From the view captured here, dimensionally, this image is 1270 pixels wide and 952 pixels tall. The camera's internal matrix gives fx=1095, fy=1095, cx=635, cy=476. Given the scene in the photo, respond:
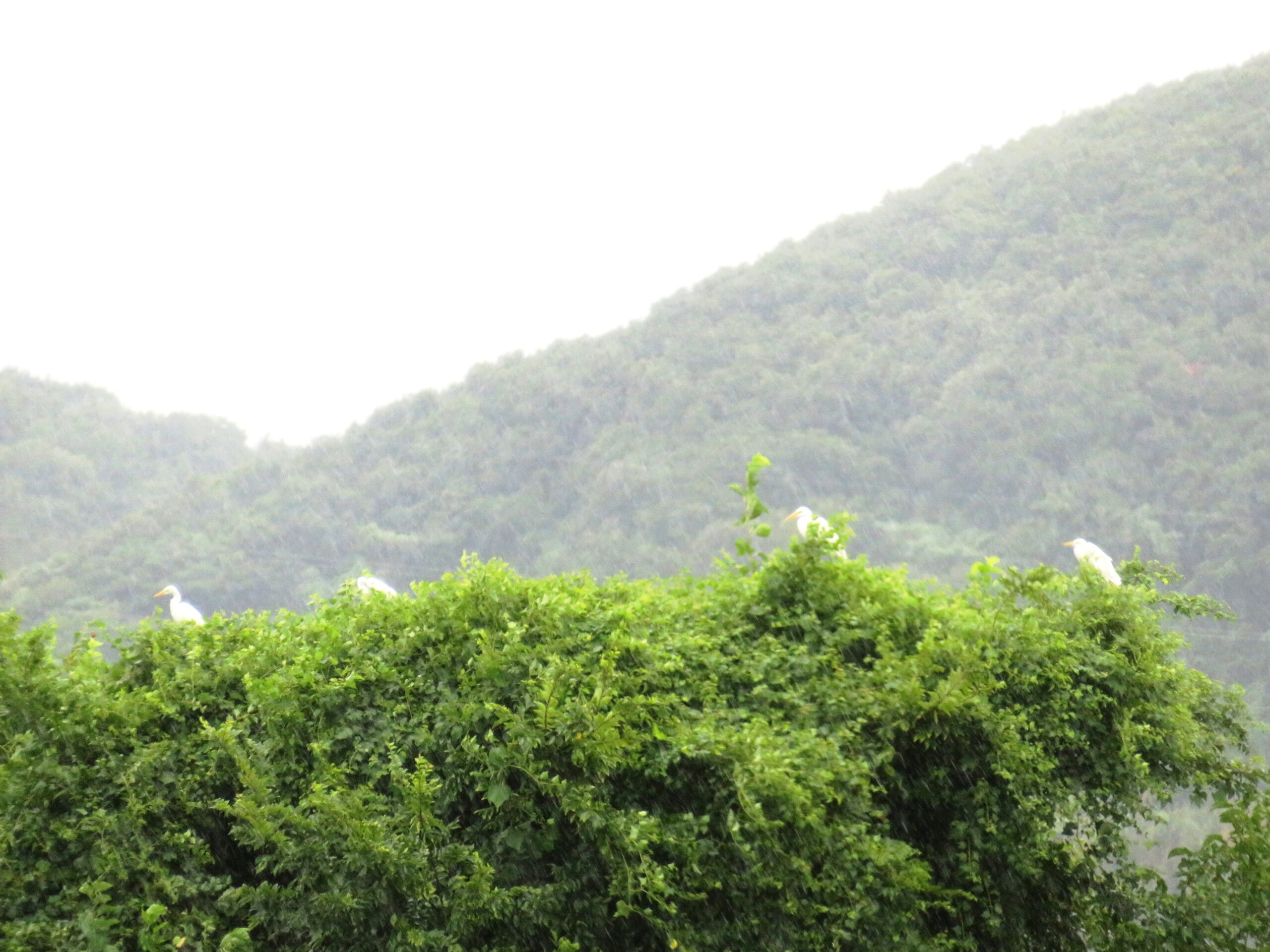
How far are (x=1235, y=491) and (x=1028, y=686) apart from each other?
22.0 metres

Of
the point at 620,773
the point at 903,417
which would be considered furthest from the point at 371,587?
the point at 903,417

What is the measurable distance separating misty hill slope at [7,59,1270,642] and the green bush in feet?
65.8

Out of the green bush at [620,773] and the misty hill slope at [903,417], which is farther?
the misty hill slope at [903,417]

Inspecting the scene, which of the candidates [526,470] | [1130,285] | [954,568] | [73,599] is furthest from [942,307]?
[73,599]

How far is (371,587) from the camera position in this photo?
4.51 meters

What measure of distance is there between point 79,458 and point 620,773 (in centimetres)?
3926

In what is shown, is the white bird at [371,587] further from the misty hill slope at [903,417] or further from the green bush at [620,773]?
the misty hill slope at [903,417]

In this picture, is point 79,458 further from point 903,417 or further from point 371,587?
point 371,587

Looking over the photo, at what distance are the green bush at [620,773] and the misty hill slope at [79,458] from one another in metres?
30.7

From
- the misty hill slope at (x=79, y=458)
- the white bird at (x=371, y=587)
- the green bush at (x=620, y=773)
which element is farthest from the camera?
the misty hill slope at (x=79, y=458)

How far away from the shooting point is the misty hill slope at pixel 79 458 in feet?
115

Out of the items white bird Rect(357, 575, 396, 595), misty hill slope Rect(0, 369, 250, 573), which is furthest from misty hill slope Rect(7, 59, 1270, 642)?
white bird Rect(357, 575, 396, 595)

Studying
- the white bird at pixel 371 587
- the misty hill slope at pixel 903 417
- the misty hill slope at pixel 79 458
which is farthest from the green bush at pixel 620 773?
the misty hill slope at pixel 79 458

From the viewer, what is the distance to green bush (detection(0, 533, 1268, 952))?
3262mm
